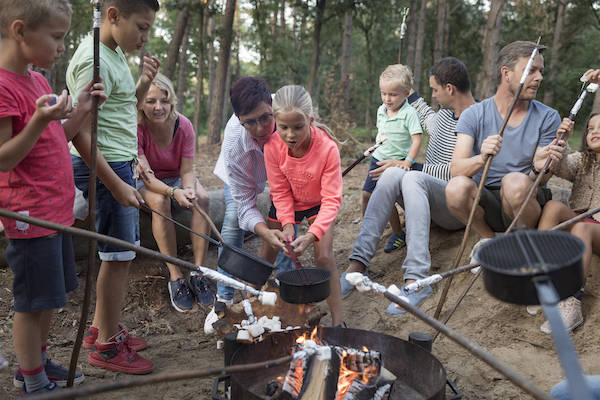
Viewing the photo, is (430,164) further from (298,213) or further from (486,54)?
(486,54)

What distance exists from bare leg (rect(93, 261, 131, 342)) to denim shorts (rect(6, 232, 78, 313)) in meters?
0.65

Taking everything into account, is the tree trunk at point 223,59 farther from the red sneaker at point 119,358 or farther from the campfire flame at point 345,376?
the campfire flame at point 345,376

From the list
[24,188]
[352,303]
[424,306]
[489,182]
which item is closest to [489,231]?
[489,182]

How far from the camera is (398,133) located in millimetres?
4684

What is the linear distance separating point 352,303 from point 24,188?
245cm

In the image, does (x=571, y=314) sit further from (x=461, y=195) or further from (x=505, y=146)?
(x=505, y=146)

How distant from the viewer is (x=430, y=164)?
4277 millimetres

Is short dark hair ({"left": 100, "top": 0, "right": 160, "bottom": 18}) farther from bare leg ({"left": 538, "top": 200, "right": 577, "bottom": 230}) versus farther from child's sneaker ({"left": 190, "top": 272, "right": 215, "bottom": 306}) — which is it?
bare leg ({"left": 538, "top": 200, "right": 577, "bottom": 230})

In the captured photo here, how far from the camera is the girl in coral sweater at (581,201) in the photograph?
3.01m

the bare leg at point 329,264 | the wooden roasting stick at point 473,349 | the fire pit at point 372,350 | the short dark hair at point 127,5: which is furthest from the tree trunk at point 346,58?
the wooden roasting stick at point 473,349

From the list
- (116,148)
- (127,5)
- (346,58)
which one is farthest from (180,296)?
(346,58)

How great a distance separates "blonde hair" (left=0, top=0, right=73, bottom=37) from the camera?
6.88 ft

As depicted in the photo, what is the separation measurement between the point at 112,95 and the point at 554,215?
280 cm

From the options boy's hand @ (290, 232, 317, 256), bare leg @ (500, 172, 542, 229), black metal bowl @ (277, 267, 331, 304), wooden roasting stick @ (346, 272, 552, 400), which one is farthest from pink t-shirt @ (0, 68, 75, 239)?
bare leg @ (500, 172, 542, 229)
